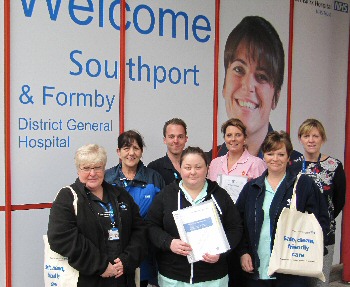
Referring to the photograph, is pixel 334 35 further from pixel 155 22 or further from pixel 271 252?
pixel 271 252

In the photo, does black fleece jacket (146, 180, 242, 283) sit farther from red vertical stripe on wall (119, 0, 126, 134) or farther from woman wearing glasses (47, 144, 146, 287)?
red vertical stripe on wall (119, 0, 126, 134)

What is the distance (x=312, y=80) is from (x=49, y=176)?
3318mm

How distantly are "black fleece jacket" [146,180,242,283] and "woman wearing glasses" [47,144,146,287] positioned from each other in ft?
0.36

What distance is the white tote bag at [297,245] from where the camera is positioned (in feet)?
10.3

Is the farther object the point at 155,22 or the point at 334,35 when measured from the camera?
the point at 334,35

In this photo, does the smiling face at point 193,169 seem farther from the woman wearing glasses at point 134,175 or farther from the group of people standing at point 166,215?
the woman wearing glasses at point 134,175

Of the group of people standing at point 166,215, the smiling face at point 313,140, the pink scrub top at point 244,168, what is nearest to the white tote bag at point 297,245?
the group of people standing at point 166,215

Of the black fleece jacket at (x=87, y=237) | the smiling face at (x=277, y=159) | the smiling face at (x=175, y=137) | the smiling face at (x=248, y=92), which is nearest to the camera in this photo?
the black fleece jacket at (x=87, y=237)

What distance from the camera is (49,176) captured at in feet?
12.1

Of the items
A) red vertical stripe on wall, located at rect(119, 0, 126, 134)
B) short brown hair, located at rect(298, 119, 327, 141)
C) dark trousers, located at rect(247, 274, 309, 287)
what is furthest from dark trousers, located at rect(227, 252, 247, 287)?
red vertical stripe on wall, located at rect(119, 0, 126, 134)

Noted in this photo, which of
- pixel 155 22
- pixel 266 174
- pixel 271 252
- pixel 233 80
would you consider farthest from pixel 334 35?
pixel 271 252

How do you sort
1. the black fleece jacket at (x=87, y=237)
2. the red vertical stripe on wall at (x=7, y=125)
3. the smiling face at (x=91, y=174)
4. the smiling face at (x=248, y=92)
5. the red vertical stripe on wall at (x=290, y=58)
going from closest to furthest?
the black fleece jacket at (x=87, y=237) → the smiling face at (x=91, y=174) → the red vertical stripe on wall at (x=7, y=125) → the smiling face at (x=248, y=92) → the red vertical stripe on wall at (x=290, y=58)

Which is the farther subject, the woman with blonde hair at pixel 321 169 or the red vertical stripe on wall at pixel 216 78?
the red vertical stripe on wall at pixel 216 78

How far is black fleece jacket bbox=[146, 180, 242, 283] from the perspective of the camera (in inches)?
123
